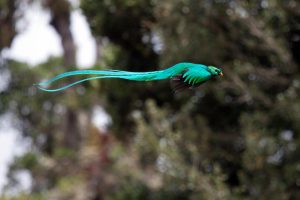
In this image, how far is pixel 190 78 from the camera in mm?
2363

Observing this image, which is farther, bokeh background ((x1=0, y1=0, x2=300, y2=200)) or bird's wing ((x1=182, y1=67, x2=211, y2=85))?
bokeh background ((x1=0, y1=0, x2=300, y2=200))

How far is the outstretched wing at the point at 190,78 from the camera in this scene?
2359 mm

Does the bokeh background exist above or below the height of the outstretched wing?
above

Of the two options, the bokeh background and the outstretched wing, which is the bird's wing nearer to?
the outstretched wing

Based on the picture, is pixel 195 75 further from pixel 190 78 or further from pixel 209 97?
pixel 209 97

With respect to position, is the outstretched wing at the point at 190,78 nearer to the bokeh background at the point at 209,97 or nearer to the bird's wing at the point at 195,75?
the bird's wing at the point at 195,75

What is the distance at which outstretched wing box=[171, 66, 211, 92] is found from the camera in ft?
7.74

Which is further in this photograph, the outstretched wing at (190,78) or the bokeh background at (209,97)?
the bokeh background at (209,97)

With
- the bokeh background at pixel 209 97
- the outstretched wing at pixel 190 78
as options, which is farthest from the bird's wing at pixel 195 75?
the bokeh background at pixel 209 97

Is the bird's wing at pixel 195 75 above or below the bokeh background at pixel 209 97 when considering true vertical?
below

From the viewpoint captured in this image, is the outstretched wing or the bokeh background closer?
the outstretched wing

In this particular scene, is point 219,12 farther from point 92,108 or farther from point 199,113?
point 92,108

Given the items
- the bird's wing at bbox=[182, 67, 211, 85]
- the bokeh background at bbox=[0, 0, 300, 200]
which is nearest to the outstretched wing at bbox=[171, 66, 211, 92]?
the bird's wing at bbox=[182, 67, 211, 85]

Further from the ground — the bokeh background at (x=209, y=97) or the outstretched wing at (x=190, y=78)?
the bokeh background at (x=209, y=97)
